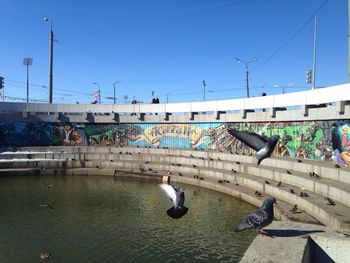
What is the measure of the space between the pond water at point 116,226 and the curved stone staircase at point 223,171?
1.56 m

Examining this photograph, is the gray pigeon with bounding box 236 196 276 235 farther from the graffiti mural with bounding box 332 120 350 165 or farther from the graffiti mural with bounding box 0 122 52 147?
the graffiti mural with bounding box 0 122 52 147

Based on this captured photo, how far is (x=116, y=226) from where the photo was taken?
55.2ft

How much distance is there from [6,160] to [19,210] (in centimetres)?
1486

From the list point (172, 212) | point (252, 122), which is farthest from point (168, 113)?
point (172, 212)

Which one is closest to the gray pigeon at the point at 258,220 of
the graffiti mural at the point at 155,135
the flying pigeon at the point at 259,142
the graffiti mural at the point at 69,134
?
the flying pigeon at the point at 259,142

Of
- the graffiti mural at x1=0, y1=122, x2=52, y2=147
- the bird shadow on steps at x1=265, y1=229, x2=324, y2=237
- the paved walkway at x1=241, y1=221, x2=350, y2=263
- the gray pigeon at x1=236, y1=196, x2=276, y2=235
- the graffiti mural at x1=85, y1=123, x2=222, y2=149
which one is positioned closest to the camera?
the paved walkway at x1=241, y1=221, x2=350, y2=263

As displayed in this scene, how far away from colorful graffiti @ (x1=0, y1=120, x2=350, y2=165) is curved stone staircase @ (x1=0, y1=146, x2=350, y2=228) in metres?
1.34

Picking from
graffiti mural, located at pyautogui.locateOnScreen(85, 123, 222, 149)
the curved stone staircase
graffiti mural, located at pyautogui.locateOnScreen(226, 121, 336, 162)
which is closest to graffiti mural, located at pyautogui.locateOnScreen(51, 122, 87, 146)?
graffiti mural, located at pyautogui.locateOnScreen(85, 123, 222, 149)

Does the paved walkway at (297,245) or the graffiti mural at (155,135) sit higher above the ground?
the graffiti mural at (155,135)

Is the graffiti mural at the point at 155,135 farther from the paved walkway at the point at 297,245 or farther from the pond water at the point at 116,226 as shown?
the paved walkway at the point at 297,245

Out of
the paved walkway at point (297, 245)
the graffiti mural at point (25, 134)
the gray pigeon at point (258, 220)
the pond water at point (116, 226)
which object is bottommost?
the pond water at point (116, 226)

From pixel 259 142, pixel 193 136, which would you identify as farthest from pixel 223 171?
pixel 259 142

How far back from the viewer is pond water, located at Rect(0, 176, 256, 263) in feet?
44.1

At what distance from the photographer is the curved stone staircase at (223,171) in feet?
53.3
